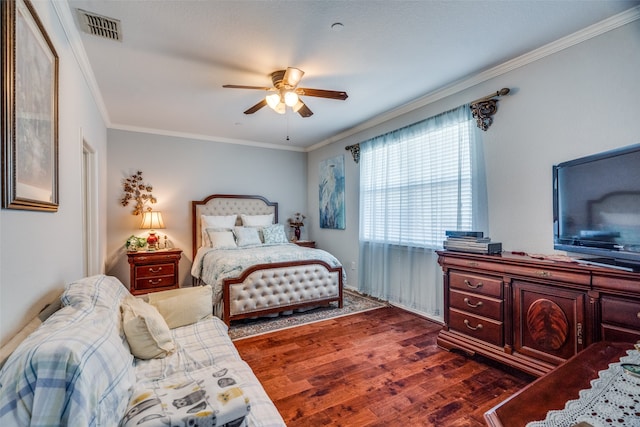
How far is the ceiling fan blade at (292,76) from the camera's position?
2547mm

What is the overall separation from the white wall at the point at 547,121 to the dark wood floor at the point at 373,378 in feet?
3.92

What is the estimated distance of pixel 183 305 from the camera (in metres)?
2.26

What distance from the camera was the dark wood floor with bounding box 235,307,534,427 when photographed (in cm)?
188

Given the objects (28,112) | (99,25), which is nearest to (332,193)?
(99,25)

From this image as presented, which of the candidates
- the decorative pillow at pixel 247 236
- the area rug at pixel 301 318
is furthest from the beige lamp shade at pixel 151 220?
the area rug at pixel 301 318

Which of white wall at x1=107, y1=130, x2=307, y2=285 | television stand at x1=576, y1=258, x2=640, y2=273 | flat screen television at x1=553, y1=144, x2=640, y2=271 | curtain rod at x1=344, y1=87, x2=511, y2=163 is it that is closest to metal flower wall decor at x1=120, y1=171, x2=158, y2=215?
white wall at x1=107, y1=130, x2=307, y2=285

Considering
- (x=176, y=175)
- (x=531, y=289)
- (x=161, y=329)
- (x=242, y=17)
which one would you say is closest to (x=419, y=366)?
(x=531, y=289)

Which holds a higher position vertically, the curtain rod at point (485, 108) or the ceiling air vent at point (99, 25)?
the ceiling air vent at point (99, 25)

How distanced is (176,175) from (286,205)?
2.03 m

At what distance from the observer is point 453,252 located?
265cm

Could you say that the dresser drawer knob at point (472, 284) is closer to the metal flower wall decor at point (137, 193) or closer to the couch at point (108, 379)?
the couch at point (108, 379)

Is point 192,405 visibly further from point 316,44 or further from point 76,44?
point 76,44

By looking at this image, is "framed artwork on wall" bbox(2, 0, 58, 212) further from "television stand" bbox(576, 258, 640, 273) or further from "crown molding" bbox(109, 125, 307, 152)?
"crown molding" bbox(109, 125, 307, 152)

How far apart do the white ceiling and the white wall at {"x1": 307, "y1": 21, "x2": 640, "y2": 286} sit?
195mm
